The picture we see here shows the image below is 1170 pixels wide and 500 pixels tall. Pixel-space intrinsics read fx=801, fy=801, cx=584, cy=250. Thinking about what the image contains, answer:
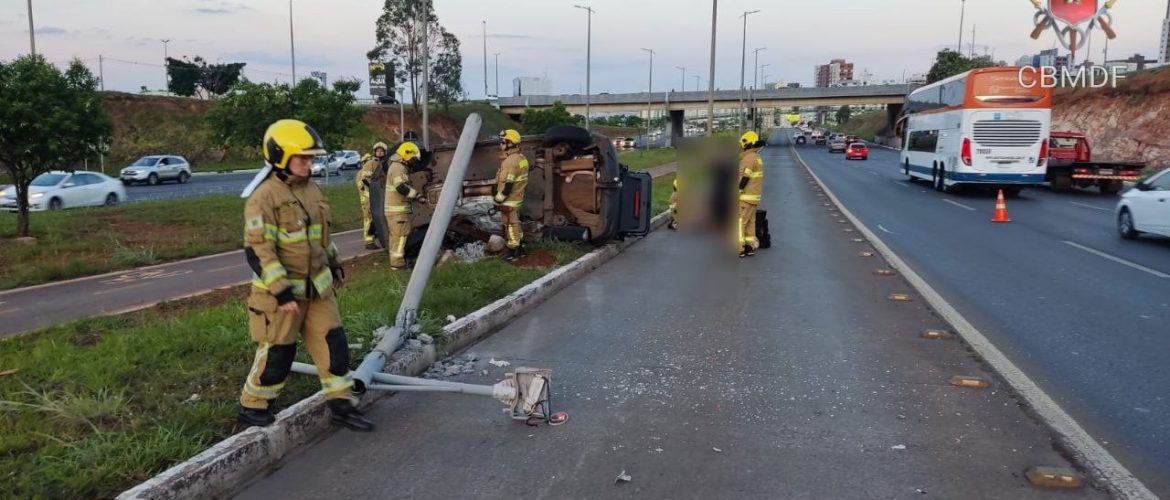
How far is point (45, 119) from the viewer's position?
12414mm

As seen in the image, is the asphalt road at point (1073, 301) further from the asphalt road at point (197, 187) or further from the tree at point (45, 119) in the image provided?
the asphalt road at point (197, 187)

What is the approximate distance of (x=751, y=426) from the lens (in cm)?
467

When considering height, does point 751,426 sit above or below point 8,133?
below

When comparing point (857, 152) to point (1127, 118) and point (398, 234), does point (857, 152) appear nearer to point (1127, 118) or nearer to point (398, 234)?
point (1127, 118)

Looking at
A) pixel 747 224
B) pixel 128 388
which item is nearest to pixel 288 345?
pixel 128 388

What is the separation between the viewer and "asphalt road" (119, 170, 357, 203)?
89.4 feet

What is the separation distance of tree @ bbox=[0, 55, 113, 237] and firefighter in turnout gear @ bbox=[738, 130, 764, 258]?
10.5 m

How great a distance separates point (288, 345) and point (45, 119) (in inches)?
424

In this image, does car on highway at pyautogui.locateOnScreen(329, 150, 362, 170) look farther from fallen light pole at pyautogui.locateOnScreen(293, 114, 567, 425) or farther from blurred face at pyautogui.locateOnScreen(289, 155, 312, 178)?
blurred face at pyautogui.locateOnScreen(289, 155, 312, 178)

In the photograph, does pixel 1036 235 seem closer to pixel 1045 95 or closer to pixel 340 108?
pixel 1045 95

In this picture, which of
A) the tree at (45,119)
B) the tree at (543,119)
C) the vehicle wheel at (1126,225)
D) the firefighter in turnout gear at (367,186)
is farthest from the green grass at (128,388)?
the tree at (543,119)

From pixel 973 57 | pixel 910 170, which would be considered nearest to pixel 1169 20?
pixel 910 170

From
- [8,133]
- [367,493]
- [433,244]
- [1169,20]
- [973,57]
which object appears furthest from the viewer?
[973,57]

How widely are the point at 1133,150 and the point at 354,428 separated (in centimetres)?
4532
